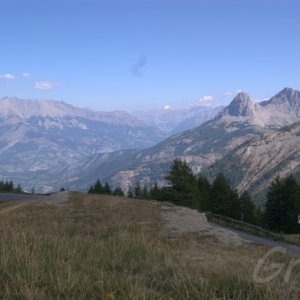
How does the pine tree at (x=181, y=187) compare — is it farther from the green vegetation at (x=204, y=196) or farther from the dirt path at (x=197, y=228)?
the dirt path at (x=197, y=228)

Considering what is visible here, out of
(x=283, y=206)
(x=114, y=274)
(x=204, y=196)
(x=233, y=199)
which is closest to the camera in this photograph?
(x=114, y=274)

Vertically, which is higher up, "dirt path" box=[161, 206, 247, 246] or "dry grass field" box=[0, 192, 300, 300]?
"dry grass field" box=[0, 192, 300, 300]

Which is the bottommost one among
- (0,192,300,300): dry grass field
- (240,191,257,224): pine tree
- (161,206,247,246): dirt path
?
(240,191,257,224): pine tree

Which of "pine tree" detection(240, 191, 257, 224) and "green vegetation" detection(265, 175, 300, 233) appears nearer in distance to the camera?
"green vegetation" detection(265, 175, 300, 233)

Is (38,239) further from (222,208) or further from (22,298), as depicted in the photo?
(222,208)

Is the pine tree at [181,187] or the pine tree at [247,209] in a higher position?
the pine tree at [181,187]

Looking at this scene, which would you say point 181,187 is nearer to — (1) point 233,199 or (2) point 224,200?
(2) point 224,200

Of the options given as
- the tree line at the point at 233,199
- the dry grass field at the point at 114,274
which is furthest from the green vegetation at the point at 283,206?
the dry grass field at the point at 114,274

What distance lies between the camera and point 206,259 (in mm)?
9047

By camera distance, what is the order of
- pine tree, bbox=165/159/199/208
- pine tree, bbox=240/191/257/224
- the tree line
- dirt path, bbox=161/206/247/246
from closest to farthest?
dirt path, bbox=161/206/247/246
pine tree, bbox=165/159/199/208
the tree line
pine tree, bbox=240/191/257/224

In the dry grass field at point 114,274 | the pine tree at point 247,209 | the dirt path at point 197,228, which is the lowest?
the pine tree at point 247,209

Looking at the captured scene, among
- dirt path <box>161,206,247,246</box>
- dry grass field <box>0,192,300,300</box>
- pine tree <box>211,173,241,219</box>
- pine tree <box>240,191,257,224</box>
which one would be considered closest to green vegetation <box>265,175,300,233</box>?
pine tree <box>240,191,257,224</box>

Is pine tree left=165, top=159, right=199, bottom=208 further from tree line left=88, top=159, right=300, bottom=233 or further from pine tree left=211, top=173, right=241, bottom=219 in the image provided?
pine tree left=211, top=173, right=241, bottom=219

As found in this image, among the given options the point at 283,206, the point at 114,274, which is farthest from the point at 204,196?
the point at 114,274
